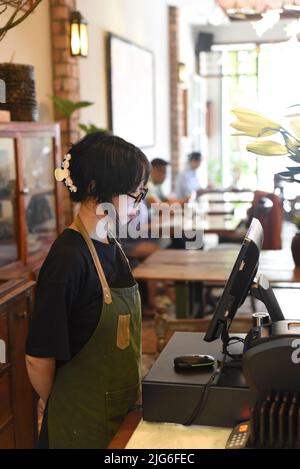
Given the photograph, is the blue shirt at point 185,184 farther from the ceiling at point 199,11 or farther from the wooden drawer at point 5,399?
the wooden drawer at point 5,399

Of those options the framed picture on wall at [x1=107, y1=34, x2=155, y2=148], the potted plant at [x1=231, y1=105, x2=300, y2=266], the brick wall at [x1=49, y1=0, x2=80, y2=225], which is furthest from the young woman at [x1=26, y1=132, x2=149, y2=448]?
the framed picture on wall at [x1=107, y1=34, x2=155, y2=148]

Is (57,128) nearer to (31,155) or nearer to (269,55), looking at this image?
(31,155)

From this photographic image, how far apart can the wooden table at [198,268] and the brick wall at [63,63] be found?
1.07 meters

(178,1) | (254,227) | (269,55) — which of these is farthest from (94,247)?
(269,55)

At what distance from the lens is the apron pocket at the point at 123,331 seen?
157cm

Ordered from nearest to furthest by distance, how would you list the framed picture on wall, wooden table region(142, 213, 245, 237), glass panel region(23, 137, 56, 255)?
glass panel region(23, 137, 56, 255) → wooden table region(142, 213, 245, 237) → the framed picture on wall

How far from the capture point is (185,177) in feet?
24.4

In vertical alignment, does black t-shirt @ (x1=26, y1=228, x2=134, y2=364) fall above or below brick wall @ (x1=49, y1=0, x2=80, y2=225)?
below

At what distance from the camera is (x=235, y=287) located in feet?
4.41

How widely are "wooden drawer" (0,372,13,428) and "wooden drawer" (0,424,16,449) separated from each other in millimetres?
33

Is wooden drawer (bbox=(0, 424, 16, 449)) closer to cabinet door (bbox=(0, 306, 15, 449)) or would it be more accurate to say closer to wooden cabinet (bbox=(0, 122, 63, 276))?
cabinet door (bbox=(0, 306, 15, 449))

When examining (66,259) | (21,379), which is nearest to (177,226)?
(21,379)

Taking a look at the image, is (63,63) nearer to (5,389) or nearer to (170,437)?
(5,389)

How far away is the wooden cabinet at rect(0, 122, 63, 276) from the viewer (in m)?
3.02
